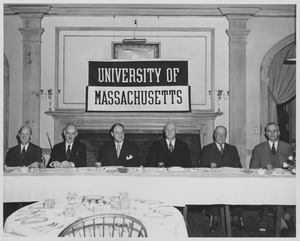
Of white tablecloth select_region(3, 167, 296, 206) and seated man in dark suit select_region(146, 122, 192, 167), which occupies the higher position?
seated man in dark suit select_region(146, 122, 192, 167)

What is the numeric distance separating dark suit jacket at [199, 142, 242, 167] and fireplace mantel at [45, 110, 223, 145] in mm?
1476

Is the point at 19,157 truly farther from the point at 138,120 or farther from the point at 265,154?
the point at 265,154

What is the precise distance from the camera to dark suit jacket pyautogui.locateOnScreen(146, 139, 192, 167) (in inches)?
201

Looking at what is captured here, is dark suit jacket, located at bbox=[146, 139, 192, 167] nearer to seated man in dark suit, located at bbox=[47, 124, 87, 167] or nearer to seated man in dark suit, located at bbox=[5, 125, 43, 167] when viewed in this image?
seated man in dark suit, located at bbox=[47, 124, 87, 167]

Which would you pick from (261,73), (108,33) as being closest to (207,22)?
(261,73)

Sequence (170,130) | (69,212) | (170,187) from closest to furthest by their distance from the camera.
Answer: (69,212)
(170,187)
(170,130)

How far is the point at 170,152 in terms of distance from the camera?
5129mm

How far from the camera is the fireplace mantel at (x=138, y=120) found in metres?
6.42

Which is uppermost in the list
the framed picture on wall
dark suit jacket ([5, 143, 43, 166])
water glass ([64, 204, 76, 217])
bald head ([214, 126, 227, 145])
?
the framed picture on wall

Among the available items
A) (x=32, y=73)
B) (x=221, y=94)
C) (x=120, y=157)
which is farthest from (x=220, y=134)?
(x=32, y=73)

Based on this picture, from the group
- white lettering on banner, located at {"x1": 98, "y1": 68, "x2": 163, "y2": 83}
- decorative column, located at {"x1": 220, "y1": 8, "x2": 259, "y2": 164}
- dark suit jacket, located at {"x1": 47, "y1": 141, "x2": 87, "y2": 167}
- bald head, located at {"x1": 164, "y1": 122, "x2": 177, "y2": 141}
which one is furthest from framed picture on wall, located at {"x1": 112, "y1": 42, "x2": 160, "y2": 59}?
dark suit jacket, located at {"x1": 47, "y1": 141, "x2": 87, "y2": 167}

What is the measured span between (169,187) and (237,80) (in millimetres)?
3278

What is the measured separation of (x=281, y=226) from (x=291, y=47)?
4.07m

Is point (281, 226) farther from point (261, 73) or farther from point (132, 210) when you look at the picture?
point (261, 73)
